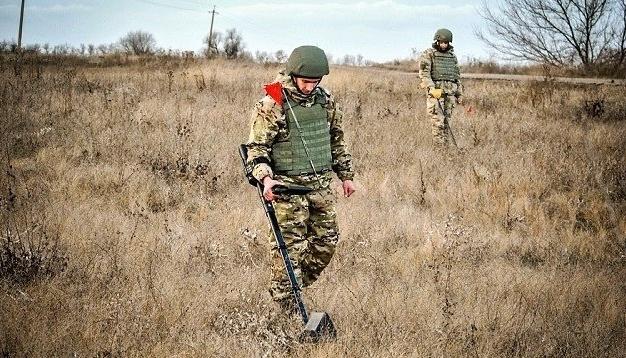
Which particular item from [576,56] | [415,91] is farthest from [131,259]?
[576,56]

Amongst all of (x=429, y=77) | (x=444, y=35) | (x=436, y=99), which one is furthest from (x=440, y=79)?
(x=444, y=35)

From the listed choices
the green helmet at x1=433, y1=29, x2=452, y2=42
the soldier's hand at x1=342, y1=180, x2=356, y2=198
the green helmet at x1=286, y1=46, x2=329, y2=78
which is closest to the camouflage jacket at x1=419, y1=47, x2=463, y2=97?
the green helmet at x1=433, y1=29, x2=452, y2=42

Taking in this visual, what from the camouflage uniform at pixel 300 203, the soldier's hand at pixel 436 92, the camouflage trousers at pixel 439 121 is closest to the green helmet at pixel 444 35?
the soldier's hand at pixel 436 92

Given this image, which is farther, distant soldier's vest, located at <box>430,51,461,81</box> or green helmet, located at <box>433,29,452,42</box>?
distant soldier's vest, located at <box>430,51,461,81</box>

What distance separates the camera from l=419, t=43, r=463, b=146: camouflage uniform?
27.2 ft

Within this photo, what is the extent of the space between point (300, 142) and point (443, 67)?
612 cm

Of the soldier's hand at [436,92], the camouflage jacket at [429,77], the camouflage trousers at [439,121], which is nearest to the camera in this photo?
the soldier's hand at [436,92]

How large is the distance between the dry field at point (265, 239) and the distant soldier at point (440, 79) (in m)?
0.41

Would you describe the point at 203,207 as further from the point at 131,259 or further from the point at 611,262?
the point at 611,262

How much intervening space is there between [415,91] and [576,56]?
10.1m

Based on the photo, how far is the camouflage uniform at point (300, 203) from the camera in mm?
2980

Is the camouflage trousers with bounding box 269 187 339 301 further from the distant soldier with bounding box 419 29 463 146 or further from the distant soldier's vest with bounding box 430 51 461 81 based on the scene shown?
the distant soldier's vest with bounding box 430 51 461 81

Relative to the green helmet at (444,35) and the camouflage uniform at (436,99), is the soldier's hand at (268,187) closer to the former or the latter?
the camouflage uniform at (436,99)

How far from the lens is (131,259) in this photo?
3.92 metres
